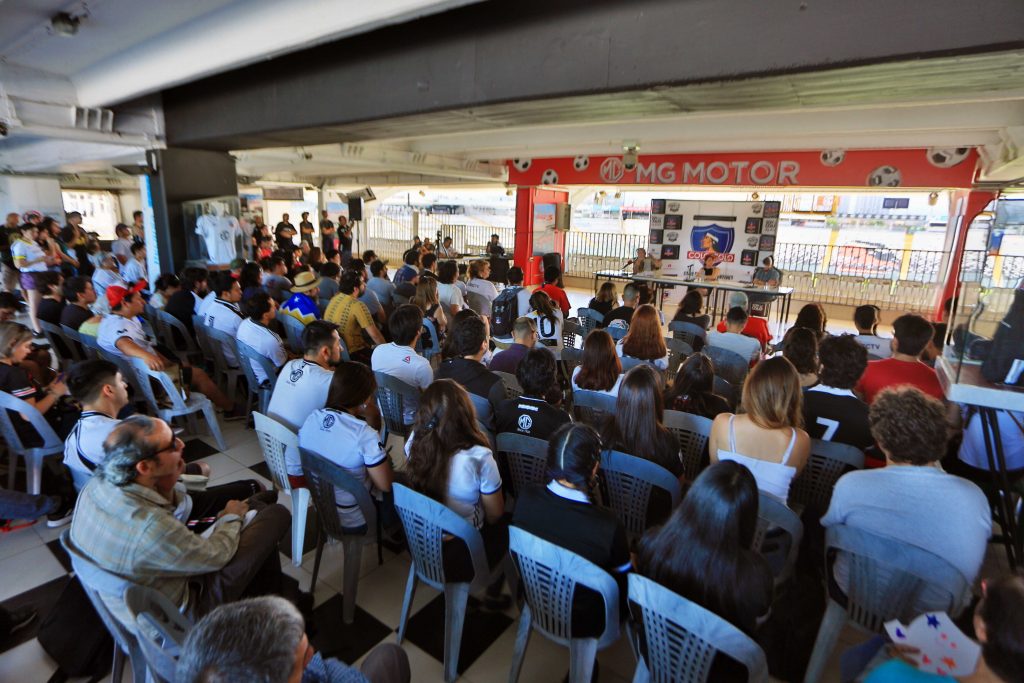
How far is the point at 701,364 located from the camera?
280 centimetres

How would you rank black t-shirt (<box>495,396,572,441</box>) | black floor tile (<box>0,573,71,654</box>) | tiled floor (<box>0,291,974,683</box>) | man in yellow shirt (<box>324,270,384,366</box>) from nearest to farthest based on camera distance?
1. tiled floor (<box>0,291,974,683</box>)
2. black floor tile (<box>0,573,71,654</box>)
3. black t-shirt (<box>495,396,572,441</box>)
4. man in yellow shirt (<box>324,270,384,366</box>)

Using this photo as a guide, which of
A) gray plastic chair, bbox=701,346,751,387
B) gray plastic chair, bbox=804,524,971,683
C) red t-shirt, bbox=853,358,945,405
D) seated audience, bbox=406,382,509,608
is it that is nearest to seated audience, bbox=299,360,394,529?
seated audience, bbox=406,382,509,608

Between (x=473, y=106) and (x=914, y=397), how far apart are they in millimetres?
3018

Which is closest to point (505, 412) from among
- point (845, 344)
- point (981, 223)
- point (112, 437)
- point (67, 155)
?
point (112, 437)

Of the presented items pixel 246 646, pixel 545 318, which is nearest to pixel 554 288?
pixel 545 318

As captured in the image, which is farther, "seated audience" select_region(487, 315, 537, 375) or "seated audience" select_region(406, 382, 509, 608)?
"seated audience" select_region(487, 315, 537, 375)

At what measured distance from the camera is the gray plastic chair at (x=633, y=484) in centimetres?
215

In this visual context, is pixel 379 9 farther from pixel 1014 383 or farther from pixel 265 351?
pixel 1014 383

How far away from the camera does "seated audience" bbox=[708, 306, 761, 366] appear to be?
430cm

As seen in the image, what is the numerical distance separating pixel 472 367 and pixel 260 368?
5.79 feet

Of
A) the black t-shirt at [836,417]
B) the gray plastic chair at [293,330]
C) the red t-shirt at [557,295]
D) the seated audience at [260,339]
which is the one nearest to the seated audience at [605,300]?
the red t-shirt at [557,295]

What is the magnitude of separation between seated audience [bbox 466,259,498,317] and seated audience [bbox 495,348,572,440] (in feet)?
12.5

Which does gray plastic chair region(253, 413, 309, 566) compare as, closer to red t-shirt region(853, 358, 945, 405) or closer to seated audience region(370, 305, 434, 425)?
seated audience region(370, 305, 434, 425)

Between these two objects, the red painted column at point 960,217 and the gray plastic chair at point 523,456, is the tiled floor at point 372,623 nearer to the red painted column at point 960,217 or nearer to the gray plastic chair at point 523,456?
the gray plastic chair at point 523,456
